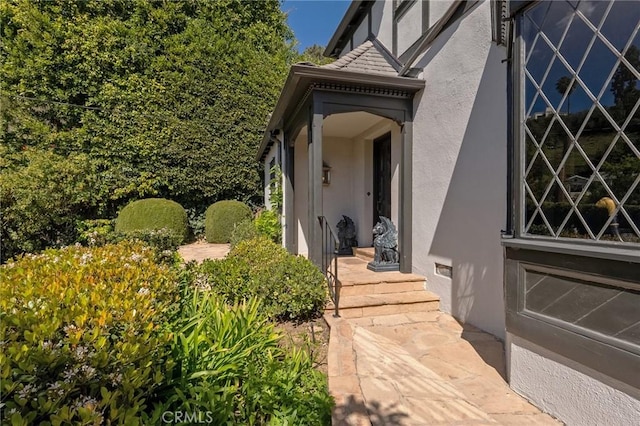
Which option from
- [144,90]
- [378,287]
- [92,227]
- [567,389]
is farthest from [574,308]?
[144,90]

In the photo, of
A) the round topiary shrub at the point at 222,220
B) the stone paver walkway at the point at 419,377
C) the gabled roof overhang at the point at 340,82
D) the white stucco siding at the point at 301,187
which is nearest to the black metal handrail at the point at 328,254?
the stone paver walkway at the point at 419,377

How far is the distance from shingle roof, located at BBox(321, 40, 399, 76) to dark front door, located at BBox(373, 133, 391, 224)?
1205 mm

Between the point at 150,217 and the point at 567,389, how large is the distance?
Result: 9.91 m

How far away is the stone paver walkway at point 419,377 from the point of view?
2.05m

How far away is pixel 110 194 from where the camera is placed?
1015cm

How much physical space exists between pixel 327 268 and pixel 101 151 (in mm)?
9906

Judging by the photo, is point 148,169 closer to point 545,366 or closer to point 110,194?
point 110,194

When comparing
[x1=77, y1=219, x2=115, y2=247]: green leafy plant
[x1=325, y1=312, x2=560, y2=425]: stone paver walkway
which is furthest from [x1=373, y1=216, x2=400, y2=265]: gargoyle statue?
[x1=77, y1=219, x2=115, y2=247]: green leafy plant

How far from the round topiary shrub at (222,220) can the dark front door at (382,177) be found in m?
5.52

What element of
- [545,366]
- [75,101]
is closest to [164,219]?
[75,101]

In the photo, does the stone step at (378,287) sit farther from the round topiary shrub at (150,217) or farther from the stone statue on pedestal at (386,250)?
the round topiary shrub at (150,217)

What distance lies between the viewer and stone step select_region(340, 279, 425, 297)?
13.2 ft

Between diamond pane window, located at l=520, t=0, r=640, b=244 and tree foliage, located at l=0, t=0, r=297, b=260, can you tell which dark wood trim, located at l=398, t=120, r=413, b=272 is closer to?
diamond pane window, located at l=520, t=0, r=640, b=244

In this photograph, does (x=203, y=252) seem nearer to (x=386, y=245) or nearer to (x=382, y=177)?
(x=382, y=177)
